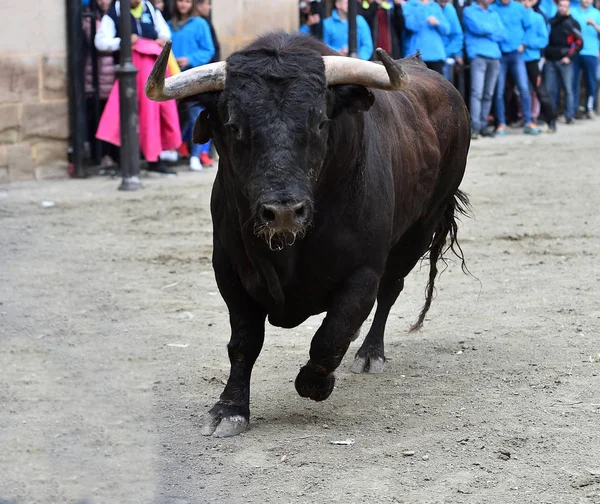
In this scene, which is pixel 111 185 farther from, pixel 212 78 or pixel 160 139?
pixel 212 78

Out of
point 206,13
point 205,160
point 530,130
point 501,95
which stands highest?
point 206,13

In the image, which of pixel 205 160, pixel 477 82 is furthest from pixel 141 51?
pixel 477 82

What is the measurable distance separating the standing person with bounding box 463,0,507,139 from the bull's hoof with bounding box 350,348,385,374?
33.4ft

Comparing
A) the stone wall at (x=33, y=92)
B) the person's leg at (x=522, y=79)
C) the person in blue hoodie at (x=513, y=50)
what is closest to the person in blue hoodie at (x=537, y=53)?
the person in blue hoodie at (x=513, y=50)

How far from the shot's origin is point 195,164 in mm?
12781

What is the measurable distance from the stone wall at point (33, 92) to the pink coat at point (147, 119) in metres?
0.54

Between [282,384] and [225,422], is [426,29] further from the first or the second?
[225,422]

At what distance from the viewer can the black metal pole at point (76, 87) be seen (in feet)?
38.9

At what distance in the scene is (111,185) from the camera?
1160cm

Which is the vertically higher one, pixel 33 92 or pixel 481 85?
pixel 33 92

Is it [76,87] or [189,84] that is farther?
[76,87]

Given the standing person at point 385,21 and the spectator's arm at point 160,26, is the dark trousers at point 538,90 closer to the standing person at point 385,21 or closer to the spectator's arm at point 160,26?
the standing person at point 385,21

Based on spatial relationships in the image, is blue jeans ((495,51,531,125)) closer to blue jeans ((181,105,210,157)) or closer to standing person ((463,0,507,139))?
standing person ((463,0,507,139))

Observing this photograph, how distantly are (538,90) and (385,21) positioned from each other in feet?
9.31
